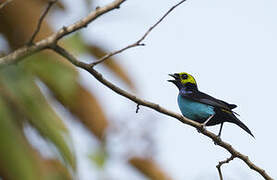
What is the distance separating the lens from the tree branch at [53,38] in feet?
5.42

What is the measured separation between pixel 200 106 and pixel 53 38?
3794 millimetres

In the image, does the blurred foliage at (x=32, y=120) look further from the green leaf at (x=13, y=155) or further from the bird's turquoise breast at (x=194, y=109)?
the bird's turquoise breast at (x=194, y=109)

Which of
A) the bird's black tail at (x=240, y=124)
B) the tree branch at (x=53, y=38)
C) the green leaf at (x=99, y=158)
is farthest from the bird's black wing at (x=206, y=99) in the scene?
the tree branch at (x=53, y=38)

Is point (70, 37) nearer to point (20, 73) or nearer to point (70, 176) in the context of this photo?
point (20, 73)

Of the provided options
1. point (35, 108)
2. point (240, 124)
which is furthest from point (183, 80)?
point (35, 108)

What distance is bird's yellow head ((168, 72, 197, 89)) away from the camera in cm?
627

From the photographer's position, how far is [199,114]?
5.45m

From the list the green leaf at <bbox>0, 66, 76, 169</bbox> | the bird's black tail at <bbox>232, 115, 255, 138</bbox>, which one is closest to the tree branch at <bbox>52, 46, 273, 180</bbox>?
the green leaf at <bbox>0, 66, 76, 169</bbox>

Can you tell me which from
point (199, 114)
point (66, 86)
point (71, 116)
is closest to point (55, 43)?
point (66, 86)

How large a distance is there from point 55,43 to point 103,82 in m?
0.57

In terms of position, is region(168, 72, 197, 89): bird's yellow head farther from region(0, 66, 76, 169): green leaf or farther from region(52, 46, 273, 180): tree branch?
region(0, 66, 76, 169): green leaf

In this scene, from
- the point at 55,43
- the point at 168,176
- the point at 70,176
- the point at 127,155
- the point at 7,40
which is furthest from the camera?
the point at 168,176

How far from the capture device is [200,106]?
5520 mm

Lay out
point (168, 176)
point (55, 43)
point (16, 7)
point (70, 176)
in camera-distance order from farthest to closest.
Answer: point (168, 176)
point (16, 7)
point (55, 43)
point (70, 176)
